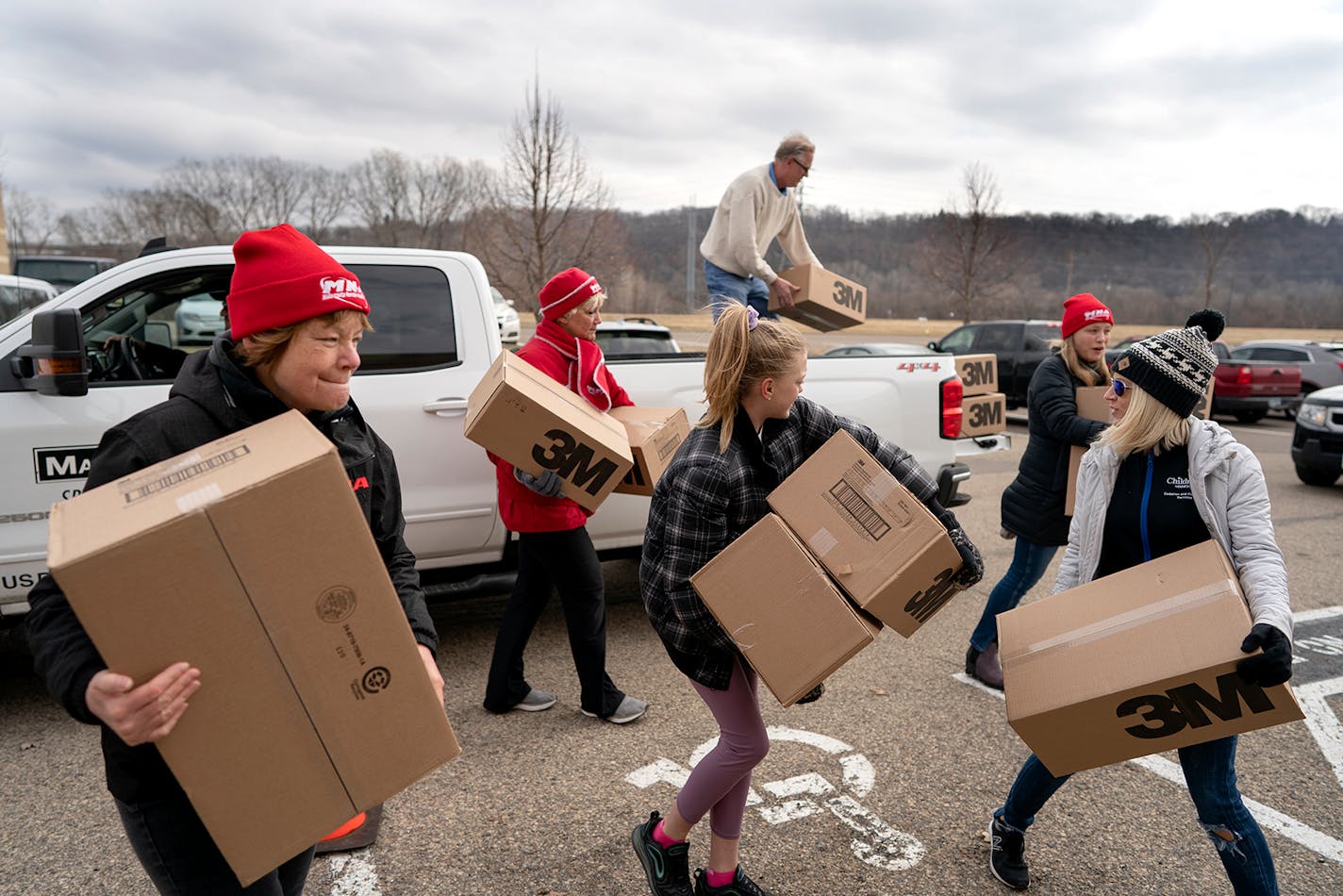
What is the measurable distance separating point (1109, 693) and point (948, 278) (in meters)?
35.2

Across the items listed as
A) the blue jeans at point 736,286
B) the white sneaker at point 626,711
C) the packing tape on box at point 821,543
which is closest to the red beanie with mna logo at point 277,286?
the packing tape on box at point 821,543

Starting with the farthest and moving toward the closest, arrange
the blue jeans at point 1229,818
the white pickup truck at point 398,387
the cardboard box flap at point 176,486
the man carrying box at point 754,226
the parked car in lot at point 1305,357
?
the parked car in lot at point 1305,357 < the man carrying box at point 754,226 < the white pickup truck at point 398,387 < the blue jeans at point 1229,818 < the cardboard box flap at point 176,486

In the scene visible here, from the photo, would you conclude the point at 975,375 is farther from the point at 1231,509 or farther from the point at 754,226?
the point at 1231,509

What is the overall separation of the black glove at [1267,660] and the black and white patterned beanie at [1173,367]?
0.69 meters

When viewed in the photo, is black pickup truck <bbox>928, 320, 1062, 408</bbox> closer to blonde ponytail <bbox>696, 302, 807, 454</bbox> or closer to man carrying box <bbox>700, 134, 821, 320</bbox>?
man carrying box <bbox>700, 134, 821, 320</bbox>

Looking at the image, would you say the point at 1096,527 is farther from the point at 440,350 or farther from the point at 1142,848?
the point at 440,350

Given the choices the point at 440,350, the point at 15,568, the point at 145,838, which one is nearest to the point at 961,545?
the point at 145,838

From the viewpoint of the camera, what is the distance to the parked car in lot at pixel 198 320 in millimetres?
4629

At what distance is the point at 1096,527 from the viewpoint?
8.73 feet

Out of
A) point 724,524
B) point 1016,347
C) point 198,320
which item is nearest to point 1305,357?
point 1016,347

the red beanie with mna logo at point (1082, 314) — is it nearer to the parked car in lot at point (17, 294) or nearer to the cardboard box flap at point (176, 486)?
the cardboard box flap at point (176, 486)

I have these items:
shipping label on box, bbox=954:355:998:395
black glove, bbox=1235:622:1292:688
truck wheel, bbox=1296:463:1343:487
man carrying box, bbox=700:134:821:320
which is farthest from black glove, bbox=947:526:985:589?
truck wheel, bbox=1296:463:1343:487

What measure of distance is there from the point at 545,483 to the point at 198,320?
2.60 meters

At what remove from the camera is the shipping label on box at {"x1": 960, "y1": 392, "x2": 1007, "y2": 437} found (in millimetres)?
6359
